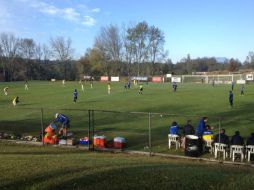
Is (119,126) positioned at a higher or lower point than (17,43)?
lower

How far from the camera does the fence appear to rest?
58.7 ft

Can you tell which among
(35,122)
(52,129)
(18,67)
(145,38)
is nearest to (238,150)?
(52,129)

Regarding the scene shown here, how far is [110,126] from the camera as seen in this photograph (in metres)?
24.1

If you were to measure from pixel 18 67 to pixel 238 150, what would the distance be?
118 m

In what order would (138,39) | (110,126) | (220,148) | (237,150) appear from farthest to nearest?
(138,39), (110,126), (220,148), (237,150)

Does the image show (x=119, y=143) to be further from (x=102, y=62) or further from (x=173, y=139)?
(x=102, y=62)

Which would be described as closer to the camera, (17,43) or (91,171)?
(91,171)

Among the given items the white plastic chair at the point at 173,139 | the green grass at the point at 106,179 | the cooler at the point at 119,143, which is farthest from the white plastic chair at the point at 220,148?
the green grass at the point at 106,179

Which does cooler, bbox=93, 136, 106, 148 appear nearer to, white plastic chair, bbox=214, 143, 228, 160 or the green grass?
white plastic chair, bbox=214, 143, 228, 160

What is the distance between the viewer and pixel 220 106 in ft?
115

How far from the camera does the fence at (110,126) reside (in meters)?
17.9

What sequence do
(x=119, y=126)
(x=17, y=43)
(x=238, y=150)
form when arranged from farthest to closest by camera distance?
(x=17, y=43) → (x=119, y=126) → (x=238, y=150)

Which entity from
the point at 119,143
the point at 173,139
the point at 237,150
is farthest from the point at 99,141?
the point at 237,150

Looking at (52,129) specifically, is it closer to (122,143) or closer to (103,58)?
(122,143)
